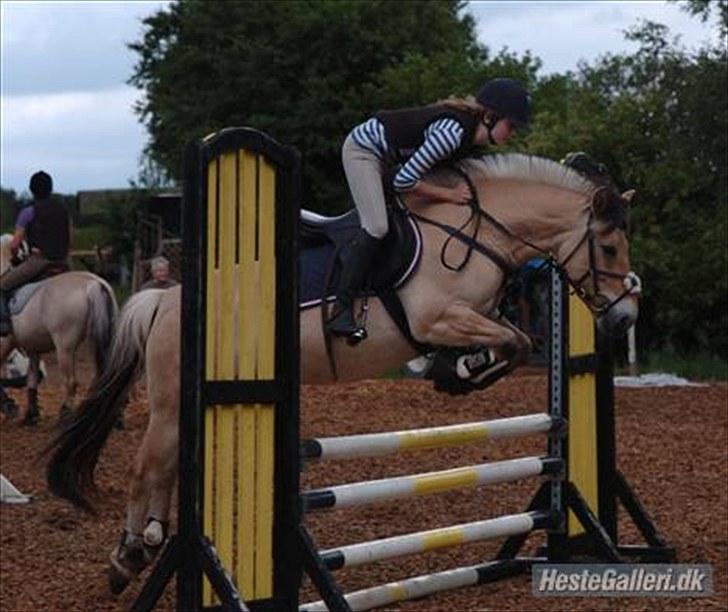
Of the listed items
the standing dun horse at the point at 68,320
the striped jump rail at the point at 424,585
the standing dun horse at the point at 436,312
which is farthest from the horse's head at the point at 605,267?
the standing dun horse at the point at 68,320

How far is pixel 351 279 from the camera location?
23.8ft

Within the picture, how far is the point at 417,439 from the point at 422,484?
0.20 meters

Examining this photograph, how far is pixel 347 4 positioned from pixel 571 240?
30.2 m

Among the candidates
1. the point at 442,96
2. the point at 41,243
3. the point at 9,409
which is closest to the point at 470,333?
the point at 41,243

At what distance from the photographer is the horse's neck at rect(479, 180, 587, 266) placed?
25.2 feet

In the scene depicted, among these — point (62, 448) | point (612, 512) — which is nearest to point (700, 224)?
point (612, 512)

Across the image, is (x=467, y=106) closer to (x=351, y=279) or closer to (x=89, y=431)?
(x=351, y=279)

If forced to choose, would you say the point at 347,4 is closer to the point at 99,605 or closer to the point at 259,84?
the point at 259,84

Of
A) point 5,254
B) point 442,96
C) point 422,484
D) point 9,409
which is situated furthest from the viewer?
point 442,96

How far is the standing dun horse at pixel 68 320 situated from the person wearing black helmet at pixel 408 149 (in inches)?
273

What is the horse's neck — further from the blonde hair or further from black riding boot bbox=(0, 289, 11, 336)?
black riding boot bbox=(0, 289, 11, 336)

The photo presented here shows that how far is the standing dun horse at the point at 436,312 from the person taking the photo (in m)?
7.27

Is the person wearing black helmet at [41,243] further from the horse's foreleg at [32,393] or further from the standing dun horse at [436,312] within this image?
the standing dun horse at [436,312]

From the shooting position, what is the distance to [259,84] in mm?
38156
